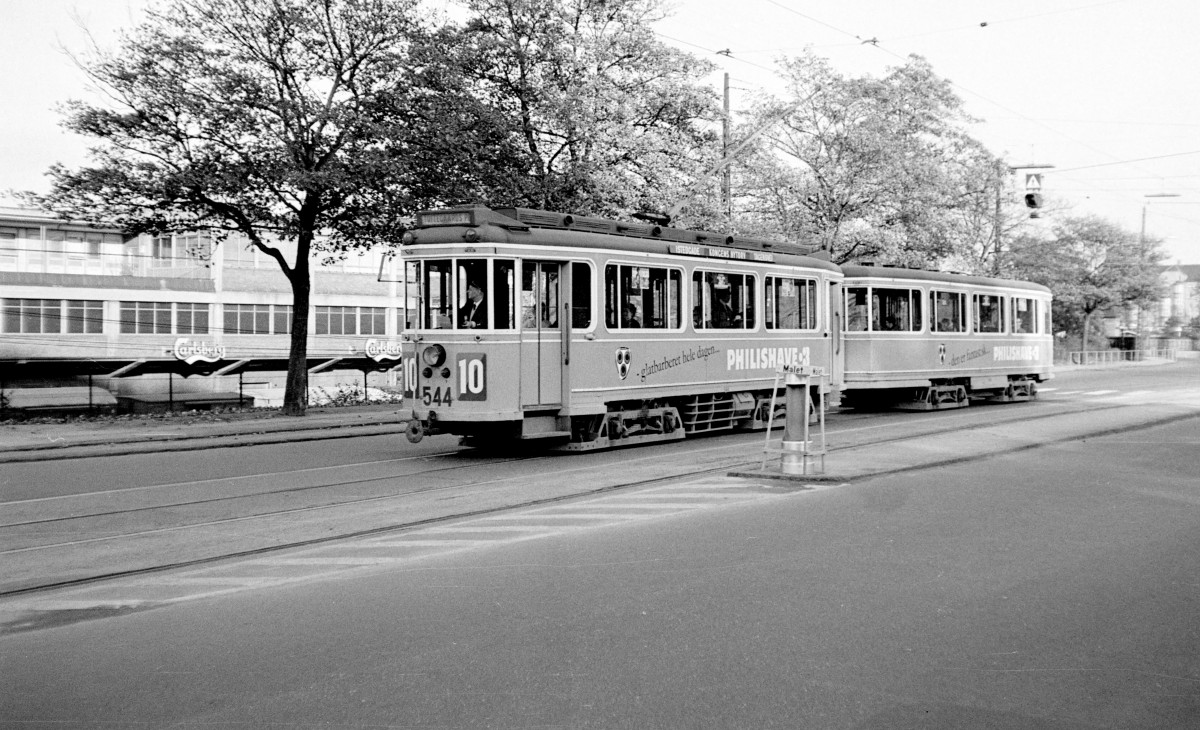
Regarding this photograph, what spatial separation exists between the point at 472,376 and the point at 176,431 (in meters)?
8.47

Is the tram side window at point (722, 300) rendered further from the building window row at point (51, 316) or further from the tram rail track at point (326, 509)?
the building window row at point (51, 316)

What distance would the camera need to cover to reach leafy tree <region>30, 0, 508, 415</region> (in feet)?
68.1

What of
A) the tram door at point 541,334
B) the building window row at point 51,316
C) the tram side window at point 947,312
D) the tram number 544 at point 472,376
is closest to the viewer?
the tram number 544 at point 472,376

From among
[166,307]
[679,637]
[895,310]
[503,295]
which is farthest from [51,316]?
[679,637]

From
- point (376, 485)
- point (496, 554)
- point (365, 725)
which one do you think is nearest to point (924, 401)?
point (376, 485)

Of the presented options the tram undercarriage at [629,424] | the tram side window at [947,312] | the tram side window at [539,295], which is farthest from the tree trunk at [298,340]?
the tram side window at [947,312]

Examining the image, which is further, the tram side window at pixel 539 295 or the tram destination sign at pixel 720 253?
the tram destination sign at pixel 720 253

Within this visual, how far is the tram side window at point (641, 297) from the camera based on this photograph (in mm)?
16375

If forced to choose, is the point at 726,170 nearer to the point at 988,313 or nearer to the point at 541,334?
the point at 988,313

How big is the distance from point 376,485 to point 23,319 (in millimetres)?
47122

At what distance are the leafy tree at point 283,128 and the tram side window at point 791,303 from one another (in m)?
6.89

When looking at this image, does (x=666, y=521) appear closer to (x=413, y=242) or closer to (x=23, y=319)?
(x=413, y=242)

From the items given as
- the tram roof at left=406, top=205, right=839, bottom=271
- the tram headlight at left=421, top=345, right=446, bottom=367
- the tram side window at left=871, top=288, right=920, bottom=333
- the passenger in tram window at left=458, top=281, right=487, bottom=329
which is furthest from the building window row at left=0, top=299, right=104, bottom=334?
the passenger in tram window at left=458, top=281, right=487, bottom=329

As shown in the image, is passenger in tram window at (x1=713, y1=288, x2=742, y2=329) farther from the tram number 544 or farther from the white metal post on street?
the white metal post on street
